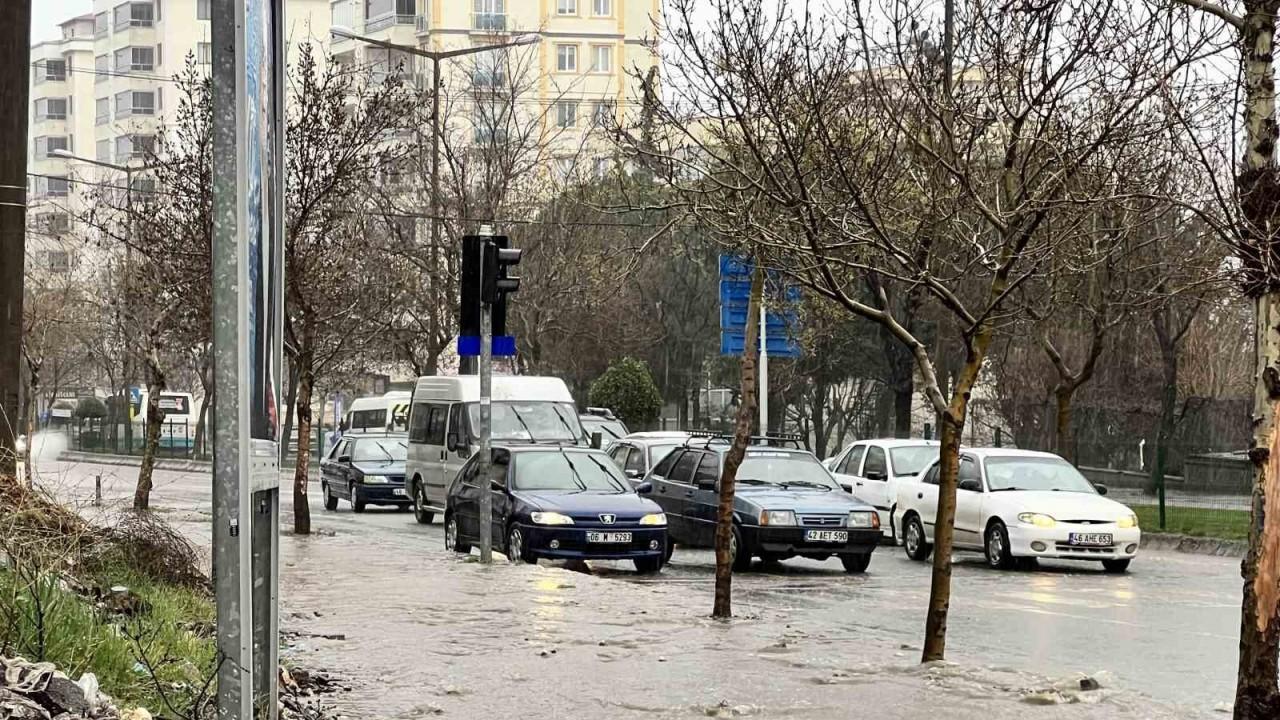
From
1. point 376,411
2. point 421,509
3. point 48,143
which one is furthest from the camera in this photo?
point 48,143

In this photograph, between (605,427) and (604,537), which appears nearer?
(604,537)

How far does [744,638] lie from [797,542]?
727 centimetres

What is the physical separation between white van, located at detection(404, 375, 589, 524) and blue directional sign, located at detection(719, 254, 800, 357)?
357cm

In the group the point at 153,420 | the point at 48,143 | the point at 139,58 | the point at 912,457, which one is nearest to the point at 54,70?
the point at 48,143

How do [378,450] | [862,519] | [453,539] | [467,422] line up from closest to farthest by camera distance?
[862,519], [453,539], [467,422], [378,450]

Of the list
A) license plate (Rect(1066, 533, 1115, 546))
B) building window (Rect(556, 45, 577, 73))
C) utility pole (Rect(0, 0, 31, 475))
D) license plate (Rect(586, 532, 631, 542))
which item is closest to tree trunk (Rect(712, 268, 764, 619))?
license plate (Rect(586, 532, 631, 542))

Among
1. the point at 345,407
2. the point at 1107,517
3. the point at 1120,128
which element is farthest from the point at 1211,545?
the point at 345,407

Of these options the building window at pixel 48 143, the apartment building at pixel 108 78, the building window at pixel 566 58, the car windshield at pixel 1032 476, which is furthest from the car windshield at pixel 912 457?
the building window at pixel 48 143

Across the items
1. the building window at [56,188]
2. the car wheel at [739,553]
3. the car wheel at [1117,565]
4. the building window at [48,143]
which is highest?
the building window at [48,143]

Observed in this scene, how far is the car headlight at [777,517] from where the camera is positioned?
2097 centimetres

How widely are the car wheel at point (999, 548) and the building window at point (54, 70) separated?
103m

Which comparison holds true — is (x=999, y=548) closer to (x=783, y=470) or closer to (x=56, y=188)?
(x=783, y=470)

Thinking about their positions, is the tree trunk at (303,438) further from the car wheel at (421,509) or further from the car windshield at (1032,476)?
the car windshield at (1032,476)

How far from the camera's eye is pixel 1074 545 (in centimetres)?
2145
